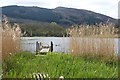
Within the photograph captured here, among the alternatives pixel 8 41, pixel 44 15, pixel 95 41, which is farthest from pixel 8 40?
pixel 44 15

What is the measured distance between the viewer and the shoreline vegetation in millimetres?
9056

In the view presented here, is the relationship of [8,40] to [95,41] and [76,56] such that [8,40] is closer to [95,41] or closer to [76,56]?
[76,56]

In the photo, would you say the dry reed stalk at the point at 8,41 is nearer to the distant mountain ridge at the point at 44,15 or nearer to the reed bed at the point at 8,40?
the reed bed at the point at 8,40

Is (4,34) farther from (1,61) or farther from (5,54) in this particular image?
(1,61)

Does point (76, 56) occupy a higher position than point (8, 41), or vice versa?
point (8, 41)

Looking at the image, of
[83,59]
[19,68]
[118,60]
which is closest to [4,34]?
[19,68]

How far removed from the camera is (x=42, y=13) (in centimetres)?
12762

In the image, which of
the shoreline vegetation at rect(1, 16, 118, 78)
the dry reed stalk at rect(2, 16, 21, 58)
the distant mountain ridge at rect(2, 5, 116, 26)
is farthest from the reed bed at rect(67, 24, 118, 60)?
the distant mountain ridge at rect(2, 5, 116, 26)

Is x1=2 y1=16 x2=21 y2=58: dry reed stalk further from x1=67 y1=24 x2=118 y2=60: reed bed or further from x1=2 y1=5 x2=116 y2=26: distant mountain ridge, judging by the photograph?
x1=2 y1=5 x2=116 y2=26: distant mountain ridge

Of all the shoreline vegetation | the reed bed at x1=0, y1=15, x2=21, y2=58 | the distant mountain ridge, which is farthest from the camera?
the distant mountain ridge

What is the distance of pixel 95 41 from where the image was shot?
38.3ft

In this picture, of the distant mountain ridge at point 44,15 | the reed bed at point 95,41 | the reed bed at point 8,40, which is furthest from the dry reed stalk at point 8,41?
the distant mountain ridge at point 44,15

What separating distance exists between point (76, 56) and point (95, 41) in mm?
821

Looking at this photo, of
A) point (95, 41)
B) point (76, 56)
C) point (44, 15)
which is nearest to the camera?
point (95, 41)
